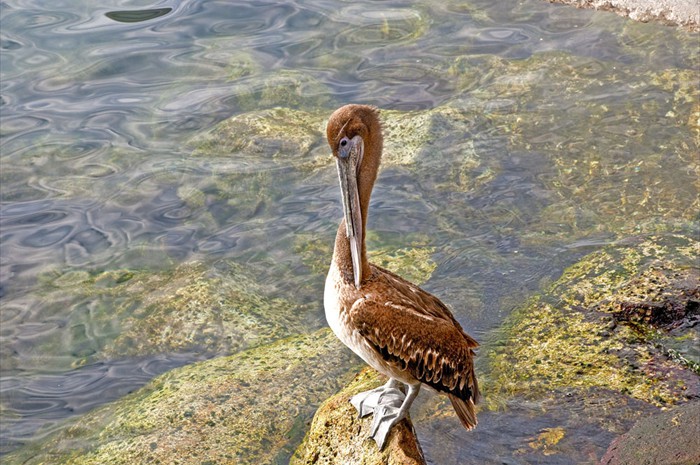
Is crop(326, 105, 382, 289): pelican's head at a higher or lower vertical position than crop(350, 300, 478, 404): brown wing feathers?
higher

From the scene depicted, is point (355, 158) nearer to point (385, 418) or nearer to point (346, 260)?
point (346, 260)

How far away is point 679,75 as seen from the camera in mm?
8859

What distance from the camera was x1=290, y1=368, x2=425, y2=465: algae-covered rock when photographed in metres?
4.03

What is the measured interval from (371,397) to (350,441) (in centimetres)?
25

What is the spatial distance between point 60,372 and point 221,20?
598cm

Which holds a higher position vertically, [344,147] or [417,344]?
[344,147]

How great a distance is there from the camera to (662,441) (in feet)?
13.5

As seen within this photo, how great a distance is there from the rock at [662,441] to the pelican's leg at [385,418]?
1.07m

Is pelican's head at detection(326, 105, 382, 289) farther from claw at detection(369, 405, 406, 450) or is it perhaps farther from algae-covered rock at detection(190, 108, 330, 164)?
algae-covered rock at detection(190, 108, 330, 164)

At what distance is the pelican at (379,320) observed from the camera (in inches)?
161

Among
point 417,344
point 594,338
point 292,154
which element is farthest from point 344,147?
point 292,154

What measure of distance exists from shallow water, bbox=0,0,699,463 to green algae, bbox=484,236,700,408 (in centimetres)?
35

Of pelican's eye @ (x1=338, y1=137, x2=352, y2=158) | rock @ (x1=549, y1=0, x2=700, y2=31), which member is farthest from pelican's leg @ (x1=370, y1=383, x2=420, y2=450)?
rock @ (x1=549, y1=0, x2=700, y2=31)

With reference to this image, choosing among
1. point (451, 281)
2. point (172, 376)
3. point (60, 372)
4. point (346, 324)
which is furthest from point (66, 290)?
point (346, 324)
